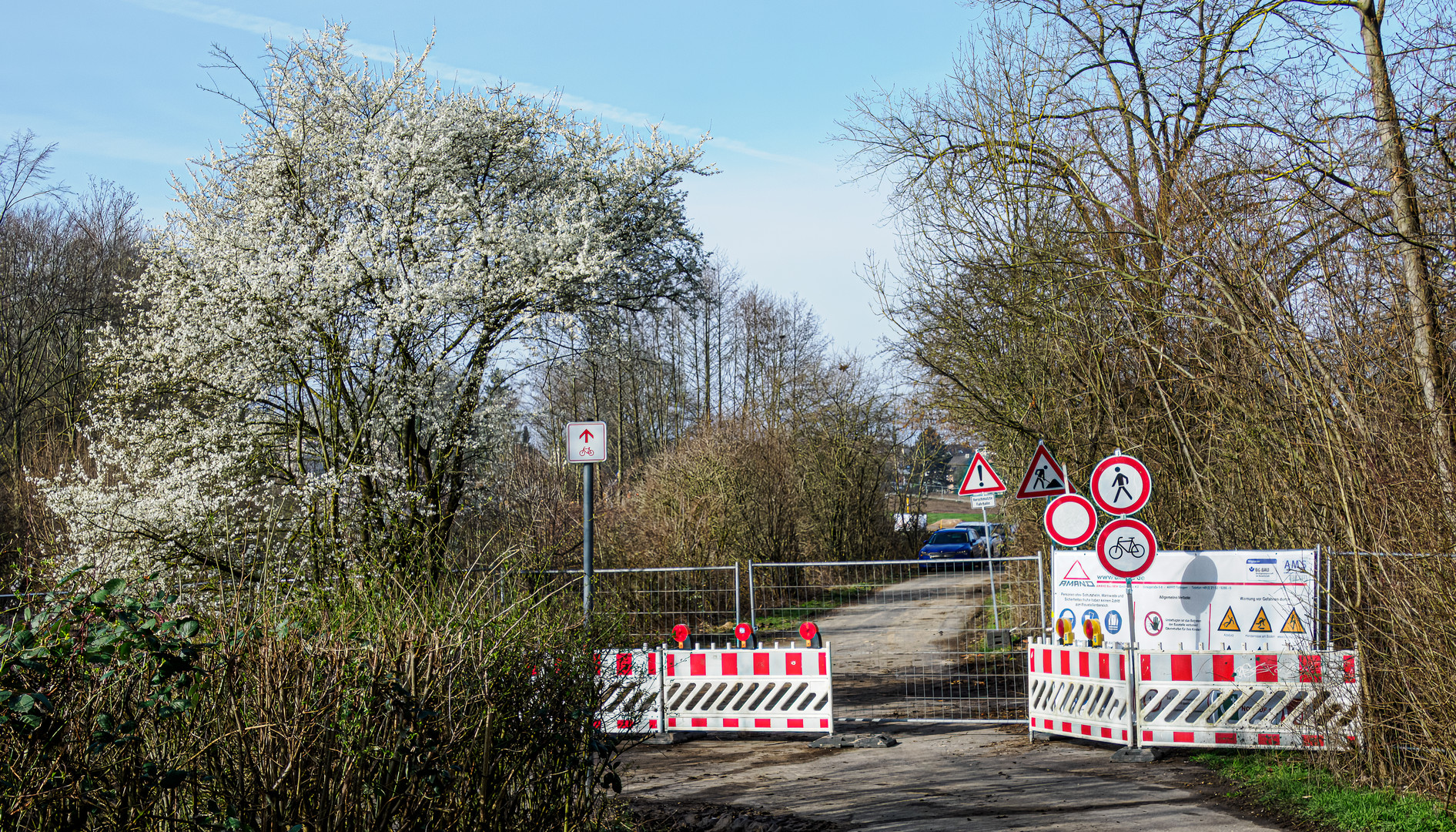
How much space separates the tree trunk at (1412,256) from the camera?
6594 millimetres

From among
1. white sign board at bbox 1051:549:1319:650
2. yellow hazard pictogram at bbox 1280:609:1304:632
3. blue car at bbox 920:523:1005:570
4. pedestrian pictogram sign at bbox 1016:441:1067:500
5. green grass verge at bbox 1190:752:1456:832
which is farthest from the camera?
blue car at bbox 920:523:1005:570

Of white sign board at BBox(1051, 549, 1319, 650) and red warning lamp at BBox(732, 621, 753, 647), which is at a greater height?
white sign board at BBox(1051, 549, 1319, 650)

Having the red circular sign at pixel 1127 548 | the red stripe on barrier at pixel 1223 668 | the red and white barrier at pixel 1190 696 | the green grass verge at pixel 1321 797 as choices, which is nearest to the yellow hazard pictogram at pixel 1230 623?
the red and white barrier at pixel 1190 696

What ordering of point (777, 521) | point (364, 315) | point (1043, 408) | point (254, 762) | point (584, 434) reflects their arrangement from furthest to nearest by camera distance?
point (777, 521), point (1043, 408), point (364, 315), point (584, 434), point (254, 762)

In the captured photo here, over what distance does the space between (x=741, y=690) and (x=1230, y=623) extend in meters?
4.85

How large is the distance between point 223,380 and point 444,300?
309 centimetres

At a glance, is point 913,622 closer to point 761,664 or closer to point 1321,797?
point 761,664

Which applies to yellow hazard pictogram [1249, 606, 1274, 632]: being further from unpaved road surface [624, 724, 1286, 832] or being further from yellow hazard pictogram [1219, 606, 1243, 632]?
unpaved road surface [624, 724, 1286, 832]

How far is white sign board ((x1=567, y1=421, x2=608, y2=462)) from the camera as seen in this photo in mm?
9398

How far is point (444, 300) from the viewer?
14.2 m

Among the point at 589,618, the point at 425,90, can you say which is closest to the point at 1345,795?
the point at 589,618

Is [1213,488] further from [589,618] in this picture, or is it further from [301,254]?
[301,254]

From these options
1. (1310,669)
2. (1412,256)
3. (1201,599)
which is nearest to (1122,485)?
(1201,599)

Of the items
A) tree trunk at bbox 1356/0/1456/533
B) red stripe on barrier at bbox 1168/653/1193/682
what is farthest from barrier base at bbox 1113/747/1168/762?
tree trunk at bbox 1356/0/1456/533
